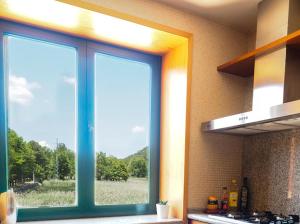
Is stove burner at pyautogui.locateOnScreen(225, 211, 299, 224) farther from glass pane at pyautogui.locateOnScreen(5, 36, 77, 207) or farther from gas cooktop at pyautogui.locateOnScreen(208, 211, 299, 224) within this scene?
glass pane at pyautogui.locateOnScreen(5, 36, 77, 207)

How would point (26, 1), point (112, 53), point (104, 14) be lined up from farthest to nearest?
point (112, 53) < point (104, 14) < point (26, 1)

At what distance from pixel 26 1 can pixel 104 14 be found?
433 mm

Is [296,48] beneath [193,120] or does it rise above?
above

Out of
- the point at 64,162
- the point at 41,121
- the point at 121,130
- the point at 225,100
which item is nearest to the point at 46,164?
the point at 64,162

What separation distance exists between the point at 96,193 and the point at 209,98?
1086 millimetres

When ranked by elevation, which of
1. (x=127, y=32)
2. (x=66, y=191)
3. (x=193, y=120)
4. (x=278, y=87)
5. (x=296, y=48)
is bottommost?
(x=66, y=191)

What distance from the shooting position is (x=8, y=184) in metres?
1.67

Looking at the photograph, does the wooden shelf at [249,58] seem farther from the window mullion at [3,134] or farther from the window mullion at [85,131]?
the window mullion at [3,134]

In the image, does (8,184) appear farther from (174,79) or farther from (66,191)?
(174,79)

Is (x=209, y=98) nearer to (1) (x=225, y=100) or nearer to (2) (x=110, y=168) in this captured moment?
(1) (x=225, y=100)

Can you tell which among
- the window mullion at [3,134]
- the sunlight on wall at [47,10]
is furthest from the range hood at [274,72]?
the window mullion at [3,134]

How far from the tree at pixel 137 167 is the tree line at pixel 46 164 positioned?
1.3 inches

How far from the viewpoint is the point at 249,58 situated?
1.75 meters

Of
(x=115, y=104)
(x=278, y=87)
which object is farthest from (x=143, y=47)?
(x=278, y=87)
